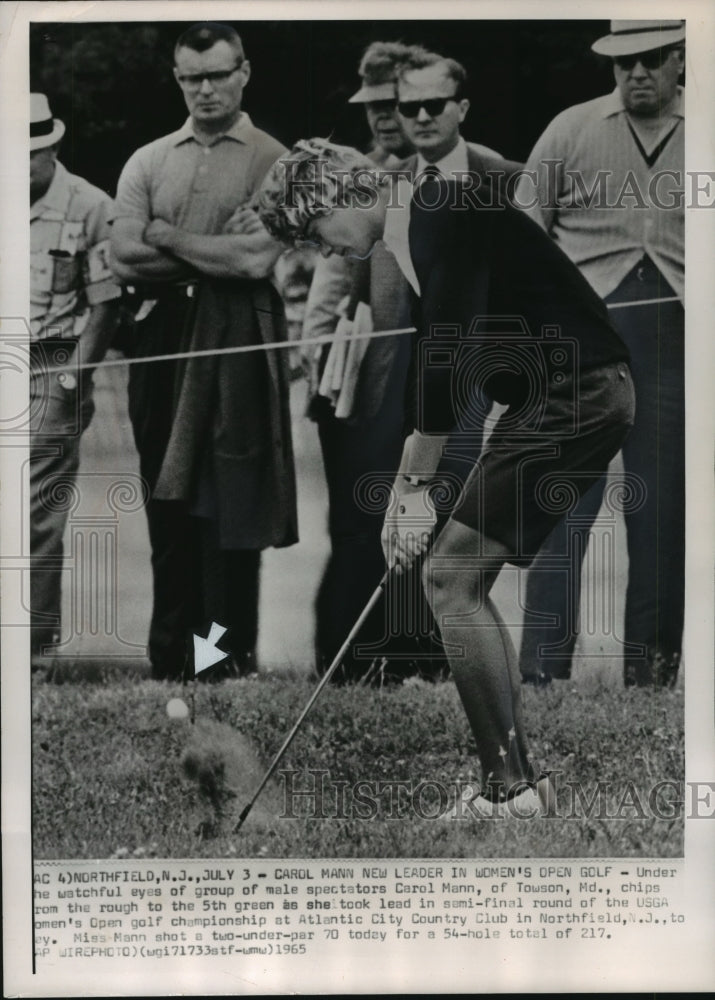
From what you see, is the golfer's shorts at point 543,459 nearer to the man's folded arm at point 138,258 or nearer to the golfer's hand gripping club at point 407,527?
the golfer's hand gripping club at point 407,527

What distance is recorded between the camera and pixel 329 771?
6.88 meters

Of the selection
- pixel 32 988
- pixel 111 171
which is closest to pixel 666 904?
pixel 32 988

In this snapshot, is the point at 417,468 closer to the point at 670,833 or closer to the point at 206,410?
the point at 206,410

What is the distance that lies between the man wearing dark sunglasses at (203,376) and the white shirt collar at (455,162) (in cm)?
68

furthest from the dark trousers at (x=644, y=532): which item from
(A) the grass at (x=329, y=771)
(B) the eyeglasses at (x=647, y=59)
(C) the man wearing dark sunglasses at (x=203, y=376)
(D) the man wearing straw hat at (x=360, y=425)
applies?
(C) the man wearing dark sunglasses at (x=203, y=376)

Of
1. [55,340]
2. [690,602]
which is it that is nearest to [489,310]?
[690,602]

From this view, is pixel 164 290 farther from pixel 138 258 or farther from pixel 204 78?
pixel 204 78

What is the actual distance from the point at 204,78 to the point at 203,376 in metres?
1.16

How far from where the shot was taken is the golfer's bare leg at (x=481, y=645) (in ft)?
22.6

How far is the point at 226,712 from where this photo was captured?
6891 millimetres

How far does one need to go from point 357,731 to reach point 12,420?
1.81 m

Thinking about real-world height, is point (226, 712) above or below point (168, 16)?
below

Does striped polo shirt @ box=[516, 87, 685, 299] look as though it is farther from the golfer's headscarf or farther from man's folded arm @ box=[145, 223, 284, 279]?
man's folded arm @ box=[145, 223, 284, 279]

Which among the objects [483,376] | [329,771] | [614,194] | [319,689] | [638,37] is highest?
[638,37]
